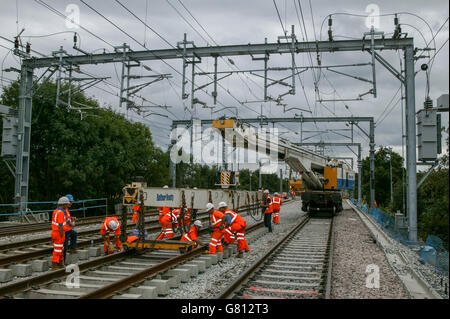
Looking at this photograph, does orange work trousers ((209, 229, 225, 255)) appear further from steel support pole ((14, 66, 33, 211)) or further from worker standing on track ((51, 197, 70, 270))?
steel support pole ((14, 66, 33, 211))

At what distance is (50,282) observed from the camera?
7277 millimetres

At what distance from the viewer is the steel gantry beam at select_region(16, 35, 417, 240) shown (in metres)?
13.2

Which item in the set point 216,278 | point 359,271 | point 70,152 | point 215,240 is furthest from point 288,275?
point 70,152

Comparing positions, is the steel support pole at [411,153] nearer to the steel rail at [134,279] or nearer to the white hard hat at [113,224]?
the steel rail at [134,279]

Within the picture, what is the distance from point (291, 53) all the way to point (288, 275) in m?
9.73

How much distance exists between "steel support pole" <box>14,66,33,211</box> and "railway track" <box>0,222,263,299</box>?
457 inches

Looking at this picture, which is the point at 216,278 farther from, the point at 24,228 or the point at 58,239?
the point at 24,228

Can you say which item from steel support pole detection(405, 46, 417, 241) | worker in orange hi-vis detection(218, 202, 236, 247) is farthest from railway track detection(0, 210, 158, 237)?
steel support pole detection(405, 46, 417, 241)

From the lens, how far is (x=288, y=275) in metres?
8.56

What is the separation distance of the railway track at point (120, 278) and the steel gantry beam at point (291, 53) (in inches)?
292

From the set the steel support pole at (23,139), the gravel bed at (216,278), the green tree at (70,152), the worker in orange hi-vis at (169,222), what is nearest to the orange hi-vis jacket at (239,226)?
the gravel bed at (216,278)

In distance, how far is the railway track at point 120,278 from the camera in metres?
6.61
